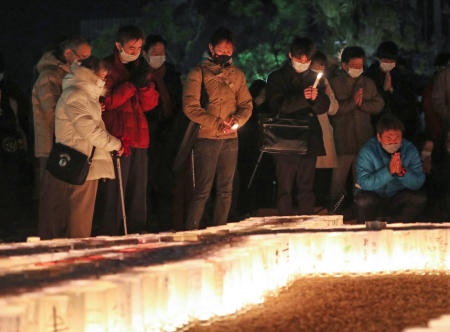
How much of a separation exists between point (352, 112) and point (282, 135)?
102cm

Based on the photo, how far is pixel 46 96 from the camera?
7270 millimetres

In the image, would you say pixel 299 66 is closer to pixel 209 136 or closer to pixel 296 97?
pixel 296 97

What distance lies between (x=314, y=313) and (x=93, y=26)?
2149cm

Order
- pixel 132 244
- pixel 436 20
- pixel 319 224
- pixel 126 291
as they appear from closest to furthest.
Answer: pixel 126 291
pixel 132 244
pixel 319 224
pixel 436 20

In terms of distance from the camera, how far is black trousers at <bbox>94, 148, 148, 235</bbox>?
7227 mm

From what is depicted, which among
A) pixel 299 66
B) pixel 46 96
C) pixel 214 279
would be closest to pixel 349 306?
pixel 214 279

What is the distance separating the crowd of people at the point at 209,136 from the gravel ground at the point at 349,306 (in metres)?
2.28

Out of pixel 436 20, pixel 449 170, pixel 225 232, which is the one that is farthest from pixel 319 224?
pixel 436 20

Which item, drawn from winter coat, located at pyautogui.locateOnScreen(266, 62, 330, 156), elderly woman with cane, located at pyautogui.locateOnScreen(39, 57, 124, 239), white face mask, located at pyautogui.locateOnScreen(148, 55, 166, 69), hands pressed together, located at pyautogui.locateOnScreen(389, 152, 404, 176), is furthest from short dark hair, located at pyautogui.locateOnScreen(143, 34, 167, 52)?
hands pressed together, located at pyautogui.locateOnScreen(389, 152, 404, 176)

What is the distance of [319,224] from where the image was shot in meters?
6.22

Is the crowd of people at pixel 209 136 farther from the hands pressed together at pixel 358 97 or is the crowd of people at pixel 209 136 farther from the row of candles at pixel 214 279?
the row of candles at pixel 214 279

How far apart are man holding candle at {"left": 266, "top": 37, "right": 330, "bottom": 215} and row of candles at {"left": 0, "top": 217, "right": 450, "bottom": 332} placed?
2.42 meters

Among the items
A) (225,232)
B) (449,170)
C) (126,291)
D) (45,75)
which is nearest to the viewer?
(126,291)

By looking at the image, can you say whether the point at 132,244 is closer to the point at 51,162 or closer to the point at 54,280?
the point at 54,280
